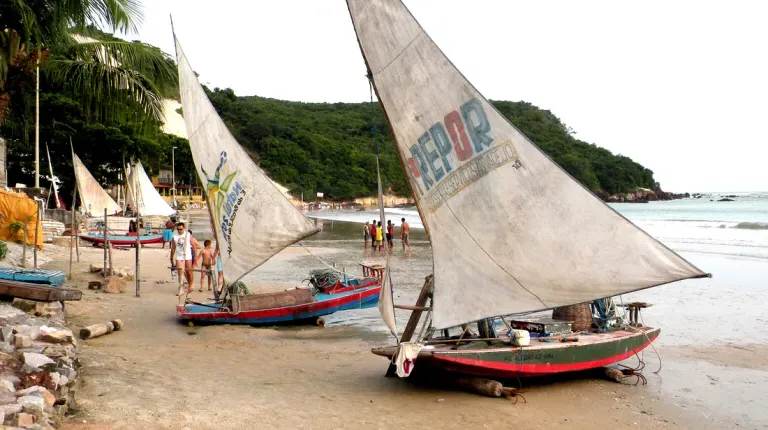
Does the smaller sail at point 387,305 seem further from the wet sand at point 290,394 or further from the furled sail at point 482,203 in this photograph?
the wet sand at point 290,394

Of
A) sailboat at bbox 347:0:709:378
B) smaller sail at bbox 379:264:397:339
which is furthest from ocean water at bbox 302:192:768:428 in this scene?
smaller sail at bbox 379:264:397:339

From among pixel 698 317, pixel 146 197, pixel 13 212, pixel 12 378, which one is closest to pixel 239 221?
pixel 12 378

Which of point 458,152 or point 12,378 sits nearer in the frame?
point 12,378

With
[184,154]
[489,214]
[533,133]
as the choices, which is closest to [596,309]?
[489,214]

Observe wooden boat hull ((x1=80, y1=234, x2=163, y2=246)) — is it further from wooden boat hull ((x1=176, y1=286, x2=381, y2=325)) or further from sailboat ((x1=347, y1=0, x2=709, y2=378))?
sailboat ((x1=347, y1=0, x2=709, y2=378))

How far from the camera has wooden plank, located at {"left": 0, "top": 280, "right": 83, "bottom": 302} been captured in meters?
9.55

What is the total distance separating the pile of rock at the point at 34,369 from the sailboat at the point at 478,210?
3628 mm

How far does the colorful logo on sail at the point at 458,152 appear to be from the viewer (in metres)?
7.68

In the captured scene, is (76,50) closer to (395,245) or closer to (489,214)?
(489,214)

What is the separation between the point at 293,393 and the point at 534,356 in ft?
10.4

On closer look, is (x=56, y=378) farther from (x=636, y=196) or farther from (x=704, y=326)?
(x=636, y=196)

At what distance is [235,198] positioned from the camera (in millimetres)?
11531

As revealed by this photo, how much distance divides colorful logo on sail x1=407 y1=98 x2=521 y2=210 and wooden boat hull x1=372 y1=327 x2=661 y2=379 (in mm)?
1918

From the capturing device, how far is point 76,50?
15641 mm
